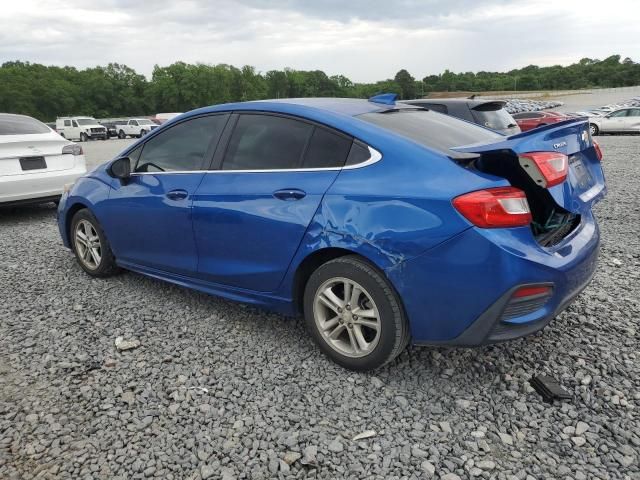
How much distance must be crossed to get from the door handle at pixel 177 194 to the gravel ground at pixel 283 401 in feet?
2.92

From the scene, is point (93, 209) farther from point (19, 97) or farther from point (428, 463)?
point (19, 97)

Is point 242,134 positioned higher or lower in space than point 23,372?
higher

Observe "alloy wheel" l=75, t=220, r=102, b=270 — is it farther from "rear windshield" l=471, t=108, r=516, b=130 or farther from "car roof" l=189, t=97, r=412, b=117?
"rear windshield" l=471, t=108, r=516, b=130

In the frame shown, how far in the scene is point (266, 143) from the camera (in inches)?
128

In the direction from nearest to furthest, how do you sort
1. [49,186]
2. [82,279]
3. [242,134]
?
[242,134] < [82,279] < [49,186]

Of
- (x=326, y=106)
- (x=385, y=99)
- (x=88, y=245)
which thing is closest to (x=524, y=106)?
(x=385, y=99)

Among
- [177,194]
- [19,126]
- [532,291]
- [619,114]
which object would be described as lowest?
[619,114]

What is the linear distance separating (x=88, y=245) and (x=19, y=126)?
12.3 ft

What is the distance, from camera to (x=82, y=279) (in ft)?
15.3

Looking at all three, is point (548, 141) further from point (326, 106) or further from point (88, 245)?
point (88, 245)

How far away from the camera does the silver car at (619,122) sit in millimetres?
22625

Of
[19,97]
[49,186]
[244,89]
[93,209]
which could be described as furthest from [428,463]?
[244,89]

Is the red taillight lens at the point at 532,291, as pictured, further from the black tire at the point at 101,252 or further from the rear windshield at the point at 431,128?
the black tire at the point at 101,252

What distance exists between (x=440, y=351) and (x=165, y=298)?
7.40 feet
